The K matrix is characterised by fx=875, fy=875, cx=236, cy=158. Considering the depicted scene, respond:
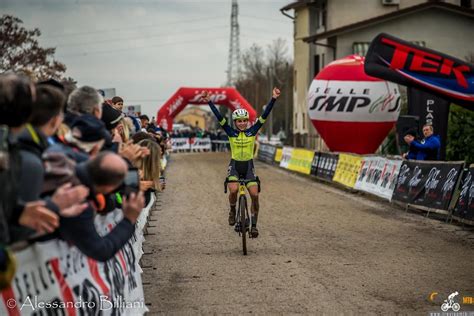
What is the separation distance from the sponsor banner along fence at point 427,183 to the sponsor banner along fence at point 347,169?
4.49 meters

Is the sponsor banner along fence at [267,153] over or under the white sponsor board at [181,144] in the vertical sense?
over

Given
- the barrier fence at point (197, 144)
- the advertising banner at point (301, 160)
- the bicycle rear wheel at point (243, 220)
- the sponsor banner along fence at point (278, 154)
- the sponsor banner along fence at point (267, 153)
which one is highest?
the bicycle rear wheel at point (243, 220)

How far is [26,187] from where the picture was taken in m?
4.50

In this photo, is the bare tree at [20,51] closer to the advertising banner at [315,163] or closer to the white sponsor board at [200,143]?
the advertising banner at [315,163]

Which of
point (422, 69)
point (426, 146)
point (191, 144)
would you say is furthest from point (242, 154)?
point (191, 144)

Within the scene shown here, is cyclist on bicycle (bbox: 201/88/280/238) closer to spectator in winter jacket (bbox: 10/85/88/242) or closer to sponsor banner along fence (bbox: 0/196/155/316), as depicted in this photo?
sponsor banner along fence (bbox: 0/196/155/316)

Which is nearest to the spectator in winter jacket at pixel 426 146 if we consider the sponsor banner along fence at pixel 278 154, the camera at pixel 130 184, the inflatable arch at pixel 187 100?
the camera at pixel 130 184

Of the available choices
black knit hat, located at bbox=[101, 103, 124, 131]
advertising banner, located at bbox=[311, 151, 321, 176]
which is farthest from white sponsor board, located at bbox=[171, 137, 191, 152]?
black knit hat, located at bbox=[101, 103, 124, 131]

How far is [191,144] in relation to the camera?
69.3 meters

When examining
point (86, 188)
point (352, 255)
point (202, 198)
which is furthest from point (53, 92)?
point (202, 198)

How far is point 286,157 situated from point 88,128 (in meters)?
33.5

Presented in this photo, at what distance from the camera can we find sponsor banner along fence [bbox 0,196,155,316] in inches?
196

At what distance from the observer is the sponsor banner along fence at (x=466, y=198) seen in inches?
603

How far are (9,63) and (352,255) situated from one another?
76.0ft
